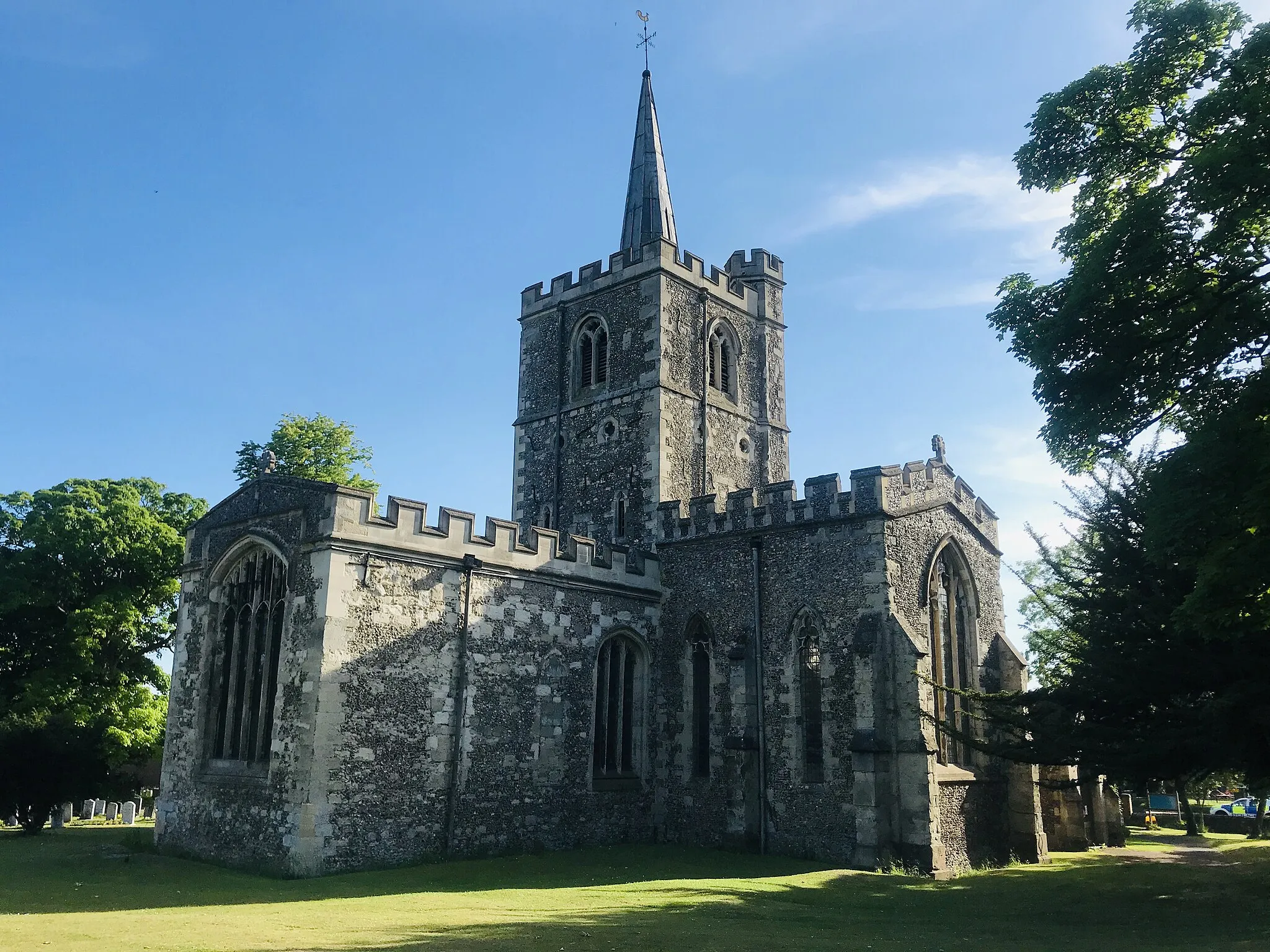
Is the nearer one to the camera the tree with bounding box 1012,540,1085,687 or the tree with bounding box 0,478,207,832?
the tree with bounding box 1012,540,1085,687

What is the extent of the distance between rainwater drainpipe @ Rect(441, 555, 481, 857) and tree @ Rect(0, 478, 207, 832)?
39.6 ft

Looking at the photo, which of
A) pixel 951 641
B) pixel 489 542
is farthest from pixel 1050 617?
pixel 489 542

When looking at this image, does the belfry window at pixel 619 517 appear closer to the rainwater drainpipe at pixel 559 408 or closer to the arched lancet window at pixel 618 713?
the rainwater drainpipe at pixel 559 408

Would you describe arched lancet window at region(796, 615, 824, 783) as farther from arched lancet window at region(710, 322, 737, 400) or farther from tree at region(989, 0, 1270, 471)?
arched lancet window at region(710, 322, 737, 400)

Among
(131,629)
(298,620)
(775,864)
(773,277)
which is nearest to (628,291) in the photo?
(773,277)

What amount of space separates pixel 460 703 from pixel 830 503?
26.3 ft

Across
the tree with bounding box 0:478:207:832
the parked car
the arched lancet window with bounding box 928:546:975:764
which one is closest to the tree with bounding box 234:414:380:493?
the tree with bounding box 0:478:207:832

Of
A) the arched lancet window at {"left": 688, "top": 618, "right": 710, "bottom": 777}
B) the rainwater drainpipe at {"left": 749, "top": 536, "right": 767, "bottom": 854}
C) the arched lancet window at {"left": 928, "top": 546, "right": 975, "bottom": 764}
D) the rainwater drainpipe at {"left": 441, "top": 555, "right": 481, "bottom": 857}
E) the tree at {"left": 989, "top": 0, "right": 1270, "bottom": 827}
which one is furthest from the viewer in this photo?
the arched lancet window at {"left": 688, "top": 618, "right": 710, "bottom": 777}

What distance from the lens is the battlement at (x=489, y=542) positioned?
1747cm

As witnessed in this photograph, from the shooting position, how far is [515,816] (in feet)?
61.1

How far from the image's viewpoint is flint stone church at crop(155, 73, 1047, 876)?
55.9 feet

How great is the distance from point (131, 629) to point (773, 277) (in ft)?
67.4

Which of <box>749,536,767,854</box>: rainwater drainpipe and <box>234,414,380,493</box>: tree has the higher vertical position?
<box>234,414,380,493</box>: tree

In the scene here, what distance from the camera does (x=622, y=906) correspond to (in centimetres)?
1326
